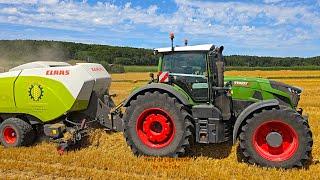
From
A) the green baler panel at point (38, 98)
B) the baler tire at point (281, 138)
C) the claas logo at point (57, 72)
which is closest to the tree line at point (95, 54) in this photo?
the green baler panel at point (38, 98)

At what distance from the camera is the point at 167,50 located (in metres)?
7.96

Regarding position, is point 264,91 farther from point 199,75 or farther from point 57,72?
point 57,72

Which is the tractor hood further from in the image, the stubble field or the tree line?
the tree line

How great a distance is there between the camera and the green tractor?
7168 mm

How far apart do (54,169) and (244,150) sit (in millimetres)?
3307

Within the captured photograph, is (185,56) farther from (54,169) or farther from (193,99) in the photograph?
(54,169)

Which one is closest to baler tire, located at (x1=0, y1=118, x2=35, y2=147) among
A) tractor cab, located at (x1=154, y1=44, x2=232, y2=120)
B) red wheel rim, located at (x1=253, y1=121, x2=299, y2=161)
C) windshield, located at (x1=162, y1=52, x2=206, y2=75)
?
tractor cab, located at (x1=154, y1=44, x2=232, y2=120)

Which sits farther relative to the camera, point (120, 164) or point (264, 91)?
point (264, 91)

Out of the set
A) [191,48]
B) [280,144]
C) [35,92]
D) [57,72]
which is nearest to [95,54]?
[35,92]

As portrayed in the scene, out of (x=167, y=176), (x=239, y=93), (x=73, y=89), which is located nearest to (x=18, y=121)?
(x=73, y=89)

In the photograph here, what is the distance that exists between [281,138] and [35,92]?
17.1 feet

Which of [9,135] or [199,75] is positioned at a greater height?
[199,75]

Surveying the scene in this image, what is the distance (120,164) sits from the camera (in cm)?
745

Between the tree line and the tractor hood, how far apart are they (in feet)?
48.6
